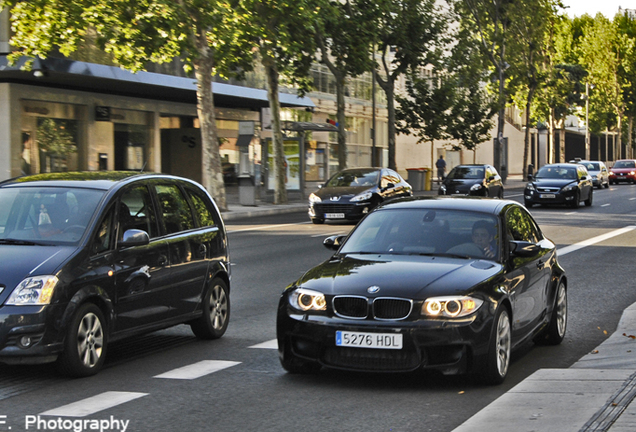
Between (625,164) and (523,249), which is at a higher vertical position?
(625,164)

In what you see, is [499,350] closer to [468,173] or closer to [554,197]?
[554,197]

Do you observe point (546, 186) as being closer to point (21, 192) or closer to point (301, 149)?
point (301, 149)

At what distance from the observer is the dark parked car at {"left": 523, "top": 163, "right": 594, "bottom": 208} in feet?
107

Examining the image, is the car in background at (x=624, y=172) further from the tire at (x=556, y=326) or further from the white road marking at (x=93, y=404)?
the white road marking at (x=93, y=404)

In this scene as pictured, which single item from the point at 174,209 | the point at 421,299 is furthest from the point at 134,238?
the point at 421,299

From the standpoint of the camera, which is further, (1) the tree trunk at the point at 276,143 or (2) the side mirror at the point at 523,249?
(1) the tree trunk at the point at 276,143

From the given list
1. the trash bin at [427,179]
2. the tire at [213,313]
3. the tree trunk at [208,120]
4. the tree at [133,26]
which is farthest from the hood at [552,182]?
the tire at [213,313]

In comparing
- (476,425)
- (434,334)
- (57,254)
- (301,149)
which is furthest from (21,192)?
(301,149)

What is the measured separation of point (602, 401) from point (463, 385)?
4.06ft

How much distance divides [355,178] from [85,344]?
64.9 ft

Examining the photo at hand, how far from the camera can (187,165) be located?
43.7 m

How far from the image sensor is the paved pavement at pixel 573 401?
17.5ft

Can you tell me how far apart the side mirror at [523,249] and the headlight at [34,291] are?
3.58 metres

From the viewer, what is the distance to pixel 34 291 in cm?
672
